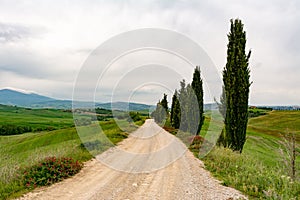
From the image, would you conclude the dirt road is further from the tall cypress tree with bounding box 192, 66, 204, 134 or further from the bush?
the tall cypress tree with bounding box 192, 66, 204, 134

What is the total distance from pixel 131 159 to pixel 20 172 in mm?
5105

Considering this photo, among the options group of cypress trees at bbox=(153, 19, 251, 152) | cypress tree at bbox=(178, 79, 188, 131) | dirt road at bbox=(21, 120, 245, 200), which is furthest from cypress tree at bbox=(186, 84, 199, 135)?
dirt road at bbox=(21, 120, 245, 200)

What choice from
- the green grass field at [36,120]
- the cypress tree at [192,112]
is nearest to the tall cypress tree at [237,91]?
the cypress tree at [192,112]

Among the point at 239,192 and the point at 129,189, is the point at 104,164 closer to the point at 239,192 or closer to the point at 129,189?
the point at 129,189

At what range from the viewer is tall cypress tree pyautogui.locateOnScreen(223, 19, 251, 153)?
52.6ft

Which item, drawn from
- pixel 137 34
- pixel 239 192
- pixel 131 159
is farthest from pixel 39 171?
pixel 137 34

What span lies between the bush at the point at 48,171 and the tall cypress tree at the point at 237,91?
9.48 meters

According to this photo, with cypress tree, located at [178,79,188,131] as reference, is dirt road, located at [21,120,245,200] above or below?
below

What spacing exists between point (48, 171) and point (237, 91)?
453 inches

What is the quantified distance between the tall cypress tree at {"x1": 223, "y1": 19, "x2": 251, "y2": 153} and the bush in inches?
373

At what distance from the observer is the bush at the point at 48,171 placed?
318 inches

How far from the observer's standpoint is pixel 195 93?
2980 centimetres

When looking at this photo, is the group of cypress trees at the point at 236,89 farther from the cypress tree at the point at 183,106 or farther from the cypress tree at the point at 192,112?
the cypress tree at the point at 183,106

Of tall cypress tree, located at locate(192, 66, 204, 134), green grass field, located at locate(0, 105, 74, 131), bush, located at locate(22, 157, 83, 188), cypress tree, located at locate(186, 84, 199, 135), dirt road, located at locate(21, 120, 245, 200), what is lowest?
green grass field, located at locate(0, 105, 74, 131)
